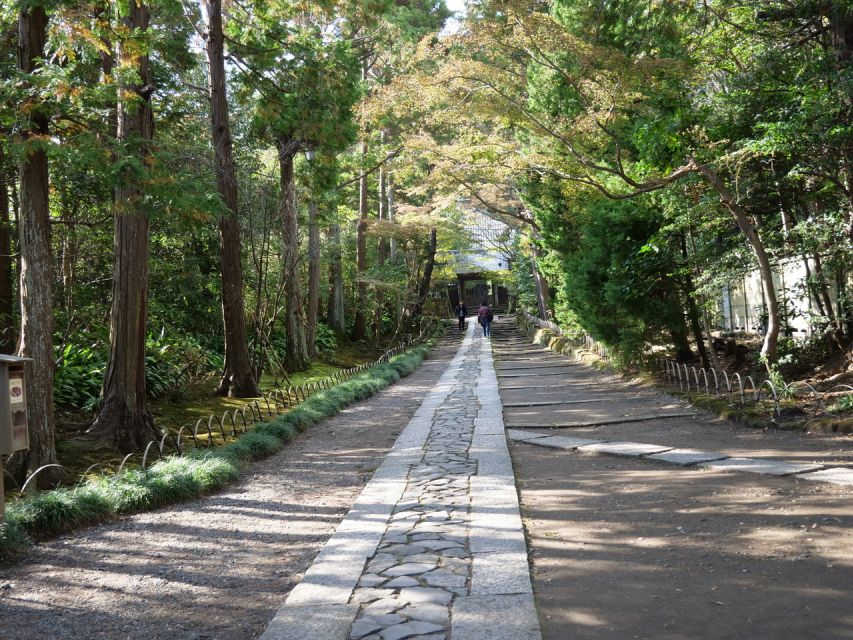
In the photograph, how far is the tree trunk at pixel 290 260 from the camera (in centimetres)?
1537

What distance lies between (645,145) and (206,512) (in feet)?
23.7

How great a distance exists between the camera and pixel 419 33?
2283 cm

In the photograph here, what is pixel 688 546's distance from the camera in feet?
14.6

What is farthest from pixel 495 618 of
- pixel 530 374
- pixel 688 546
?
pixel 530 374

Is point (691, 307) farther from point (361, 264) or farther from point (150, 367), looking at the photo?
point (361, 264)

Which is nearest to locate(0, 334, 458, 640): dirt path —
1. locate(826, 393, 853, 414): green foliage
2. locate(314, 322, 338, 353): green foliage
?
locate(826, 393, 853, 414): green foliage

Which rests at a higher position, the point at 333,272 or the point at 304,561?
the point at 333,272

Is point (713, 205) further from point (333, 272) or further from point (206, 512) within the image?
point (333, 272)

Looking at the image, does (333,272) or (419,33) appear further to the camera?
(333,272)

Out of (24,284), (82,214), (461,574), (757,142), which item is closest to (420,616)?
(461,574)

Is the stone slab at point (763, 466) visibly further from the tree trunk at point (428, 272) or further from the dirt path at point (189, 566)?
the tree trunk at point (428, 272)

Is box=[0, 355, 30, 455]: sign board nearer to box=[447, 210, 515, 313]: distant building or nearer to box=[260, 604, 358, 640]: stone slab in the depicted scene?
box=[260, 604, 358, 640]: stone slab

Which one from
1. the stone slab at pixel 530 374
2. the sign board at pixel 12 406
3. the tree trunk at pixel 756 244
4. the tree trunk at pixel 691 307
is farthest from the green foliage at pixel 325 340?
the sign board at pixel 12 406

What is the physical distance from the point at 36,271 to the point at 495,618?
6.24 metres
